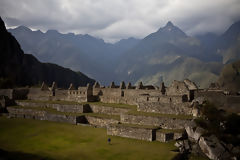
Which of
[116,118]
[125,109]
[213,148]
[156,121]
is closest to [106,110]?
[125,109]

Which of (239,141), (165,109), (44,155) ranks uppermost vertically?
(165,109)

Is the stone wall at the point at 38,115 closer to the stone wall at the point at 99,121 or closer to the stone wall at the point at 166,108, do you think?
the stone wall at the point at 99,121

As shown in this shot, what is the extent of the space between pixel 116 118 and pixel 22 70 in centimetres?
8076

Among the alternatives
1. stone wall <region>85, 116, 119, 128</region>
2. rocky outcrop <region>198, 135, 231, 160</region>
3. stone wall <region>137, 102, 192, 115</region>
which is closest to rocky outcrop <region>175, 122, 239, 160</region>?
rocky outcrop <region>198, 135, 231, 160</region>

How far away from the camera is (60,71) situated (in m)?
125

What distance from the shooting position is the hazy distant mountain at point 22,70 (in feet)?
267

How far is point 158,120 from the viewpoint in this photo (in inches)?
844

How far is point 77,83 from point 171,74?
58535mm

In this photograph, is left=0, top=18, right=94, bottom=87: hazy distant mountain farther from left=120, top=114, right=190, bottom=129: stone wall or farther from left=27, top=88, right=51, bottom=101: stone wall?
left=120, top=114, right=190, bottom=129: stone wall

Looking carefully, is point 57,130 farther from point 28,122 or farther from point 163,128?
point 163,128

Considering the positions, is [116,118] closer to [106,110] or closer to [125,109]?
[125,109]

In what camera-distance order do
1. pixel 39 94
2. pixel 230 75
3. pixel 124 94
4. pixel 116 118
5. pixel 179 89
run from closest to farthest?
pixel 116 118 < pixel 179 89 < pixel 124 94 < pixel 39 94 < pixel 230 75

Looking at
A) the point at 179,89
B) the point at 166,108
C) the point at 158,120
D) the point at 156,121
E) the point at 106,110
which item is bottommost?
the point at 156,121

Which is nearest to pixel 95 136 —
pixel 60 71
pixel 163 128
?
pixel 163 128
